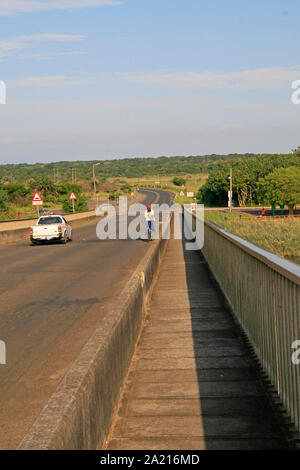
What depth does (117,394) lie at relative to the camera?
20.2ft

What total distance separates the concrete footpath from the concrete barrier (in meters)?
0.23

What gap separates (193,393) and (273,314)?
4.19 feet

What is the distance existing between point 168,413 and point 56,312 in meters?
6.06

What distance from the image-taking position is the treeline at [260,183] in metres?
86.5

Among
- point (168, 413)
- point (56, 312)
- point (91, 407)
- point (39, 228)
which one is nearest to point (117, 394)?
point (168, 413)

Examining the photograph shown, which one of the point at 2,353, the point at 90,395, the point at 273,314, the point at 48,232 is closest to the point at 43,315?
the point at 2,353

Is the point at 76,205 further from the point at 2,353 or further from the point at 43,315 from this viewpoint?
the point at 2,353

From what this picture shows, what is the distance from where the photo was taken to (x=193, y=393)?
6402 millimetres

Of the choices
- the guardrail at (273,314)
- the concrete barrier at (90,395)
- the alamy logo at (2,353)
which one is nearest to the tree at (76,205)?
the alamy logo at (2,353)

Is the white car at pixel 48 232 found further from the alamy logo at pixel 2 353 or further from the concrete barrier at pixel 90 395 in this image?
the concrete barrier at pixel 90 395

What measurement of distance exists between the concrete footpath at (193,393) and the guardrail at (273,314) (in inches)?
11.0

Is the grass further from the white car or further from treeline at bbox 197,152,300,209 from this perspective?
treeline at bbox 197,152,300,209

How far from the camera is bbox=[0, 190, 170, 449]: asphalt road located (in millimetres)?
6500
